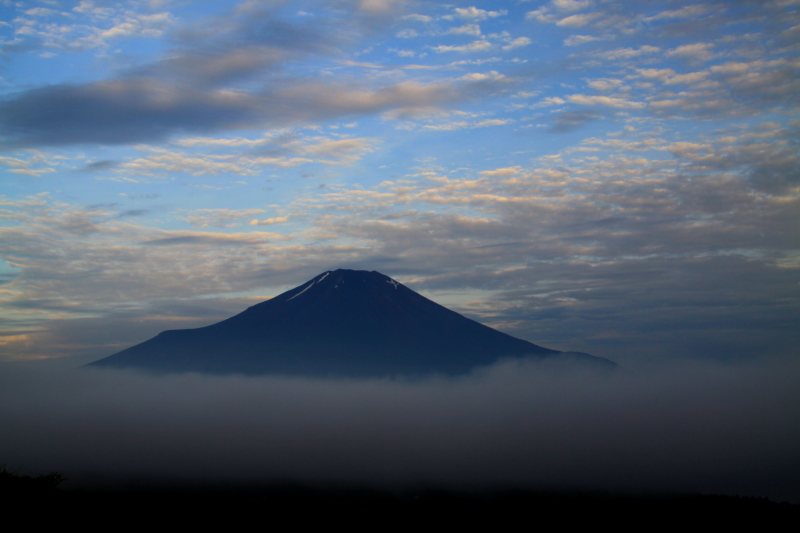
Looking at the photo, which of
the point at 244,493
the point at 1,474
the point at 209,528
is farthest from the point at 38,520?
the point at 244,493

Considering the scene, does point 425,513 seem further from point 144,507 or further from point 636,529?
point 144,507

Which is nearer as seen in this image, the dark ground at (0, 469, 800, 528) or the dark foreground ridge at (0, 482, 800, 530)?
the dark ground at (0, 469, 800, 528)

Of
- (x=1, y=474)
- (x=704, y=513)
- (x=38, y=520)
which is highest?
(x=1, y=474)

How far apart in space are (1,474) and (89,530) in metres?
63.5

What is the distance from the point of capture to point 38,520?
290 feet

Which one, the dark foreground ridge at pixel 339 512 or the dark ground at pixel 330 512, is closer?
the dark ground at pixel 330 512

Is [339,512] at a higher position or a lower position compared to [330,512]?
lower

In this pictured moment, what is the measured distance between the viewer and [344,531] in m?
158

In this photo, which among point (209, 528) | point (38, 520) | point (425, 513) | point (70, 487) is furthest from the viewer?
point (70, 487)

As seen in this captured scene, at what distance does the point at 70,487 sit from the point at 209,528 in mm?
78260

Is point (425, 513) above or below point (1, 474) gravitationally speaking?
below

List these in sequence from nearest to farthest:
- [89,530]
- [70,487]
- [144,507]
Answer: [89,530] < [144,507] < [70,487]

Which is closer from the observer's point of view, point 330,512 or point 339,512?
point 330,512

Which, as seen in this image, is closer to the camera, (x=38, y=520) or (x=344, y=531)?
(x=38, y=520)
